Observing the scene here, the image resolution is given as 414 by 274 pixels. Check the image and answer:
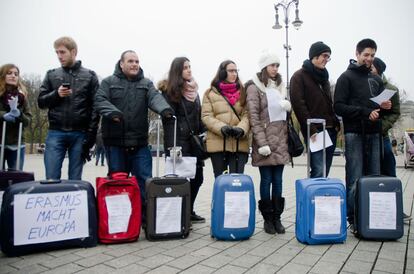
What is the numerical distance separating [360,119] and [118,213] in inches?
121

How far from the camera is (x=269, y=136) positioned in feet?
13.4

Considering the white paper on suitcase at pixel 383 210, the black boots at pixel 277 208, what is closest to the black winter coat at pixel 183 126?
the black boots at pixel 277 208

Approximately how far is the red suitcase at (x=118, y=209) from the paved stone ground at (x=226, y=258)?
12cm

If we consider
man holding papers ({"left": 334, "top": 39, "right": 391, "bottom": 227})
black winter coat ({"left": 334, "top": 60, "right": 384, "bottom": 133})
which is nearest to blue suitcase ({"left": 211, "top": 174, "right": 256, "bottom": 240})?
man holding papers ({"left": 334, "top": 39, "right": 391, "bottom": 227})

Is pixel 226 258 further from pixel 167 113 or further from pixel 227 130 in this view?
pixel 167 113

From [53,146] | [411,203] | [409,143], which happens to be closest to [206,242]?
[53,146]

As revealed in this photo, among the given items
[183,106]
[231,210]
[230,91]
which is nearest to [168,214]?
[231,210]

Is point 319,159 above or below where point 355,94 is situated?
below

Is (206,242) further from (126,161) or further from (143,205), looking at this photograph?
(126,161)

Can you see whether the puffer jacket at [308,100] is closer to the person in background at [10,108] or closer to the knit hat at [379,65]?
the knit hat at [379,65]

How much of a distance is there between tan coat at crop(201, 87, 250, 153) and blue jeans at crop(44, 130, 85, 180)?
1548 millimetres

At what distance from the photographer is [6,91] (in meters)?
4.37

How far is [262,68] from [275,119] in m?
0.67

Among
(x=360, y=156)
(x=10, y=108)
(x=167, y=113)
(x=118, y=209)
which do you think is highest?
(x=10, y=108)
